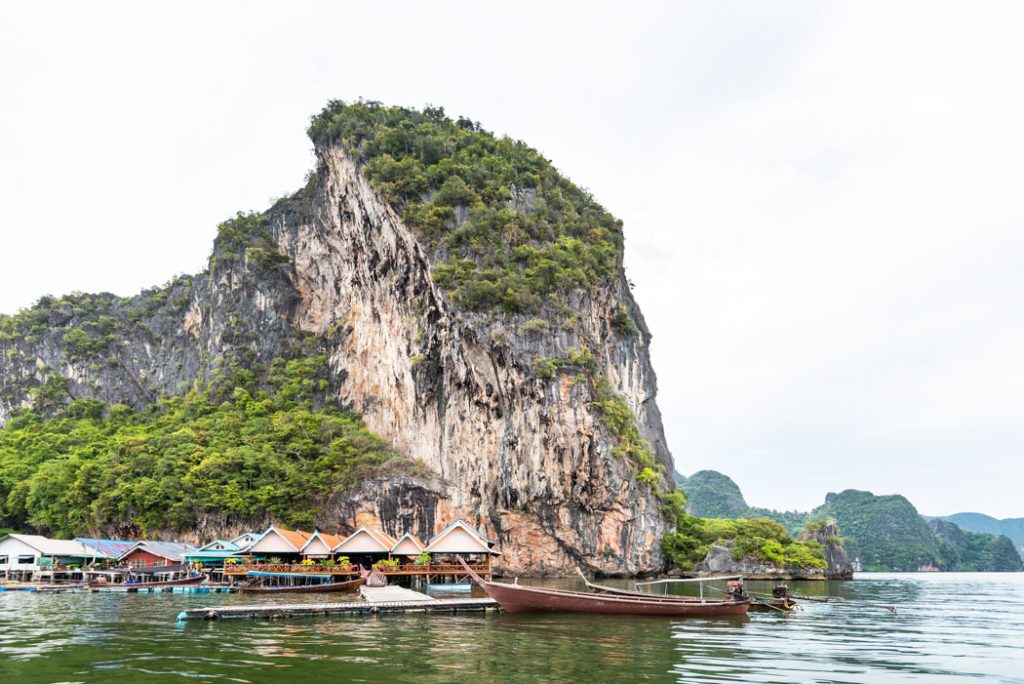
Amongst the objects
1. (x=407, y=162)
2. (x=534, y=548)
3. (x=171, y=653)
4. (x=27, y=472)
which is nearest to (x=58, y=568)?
(x=27, y=472)

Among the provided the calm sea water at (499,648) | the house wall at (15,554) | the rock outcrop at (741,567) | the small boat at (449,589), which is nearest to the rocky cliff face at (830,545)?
the rock outcrop at (741,567)

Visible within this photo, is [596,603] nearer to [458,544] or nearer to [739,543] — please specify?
[458,544]

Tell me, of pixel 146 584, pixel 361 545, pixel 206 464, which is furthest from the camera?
pixel 206 464

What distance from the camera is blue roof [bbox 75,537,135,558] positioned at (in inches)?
1642

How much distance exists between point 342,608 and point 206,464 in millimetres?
29956

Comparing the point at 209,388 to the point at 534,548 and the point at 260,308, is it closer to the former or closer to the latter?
the point at 260,308

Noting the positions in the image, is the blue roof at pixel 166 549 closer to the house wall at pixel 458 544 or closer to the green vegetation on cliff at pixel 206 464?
the green vegetation on cliff at pixel 206 464

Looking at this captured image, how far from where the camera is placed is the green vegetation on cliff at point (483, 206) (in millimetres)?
49812

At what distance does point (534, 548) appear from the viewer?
4703 centimetres

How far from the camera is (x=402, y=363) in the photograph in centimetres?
5416

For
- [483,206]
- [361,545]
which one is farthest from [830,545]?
[361,545]

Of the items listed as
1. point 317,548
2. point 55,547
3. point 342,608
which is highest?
point 317,548

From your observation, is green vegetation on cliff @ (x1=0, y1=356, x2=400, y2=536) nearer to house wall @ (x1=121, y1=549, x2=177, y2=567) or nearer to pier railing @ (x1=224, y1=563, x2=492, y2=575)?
house wall @ (x1=121, y1=549, x2=177, y2=567)

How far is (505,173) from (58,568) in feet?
137
